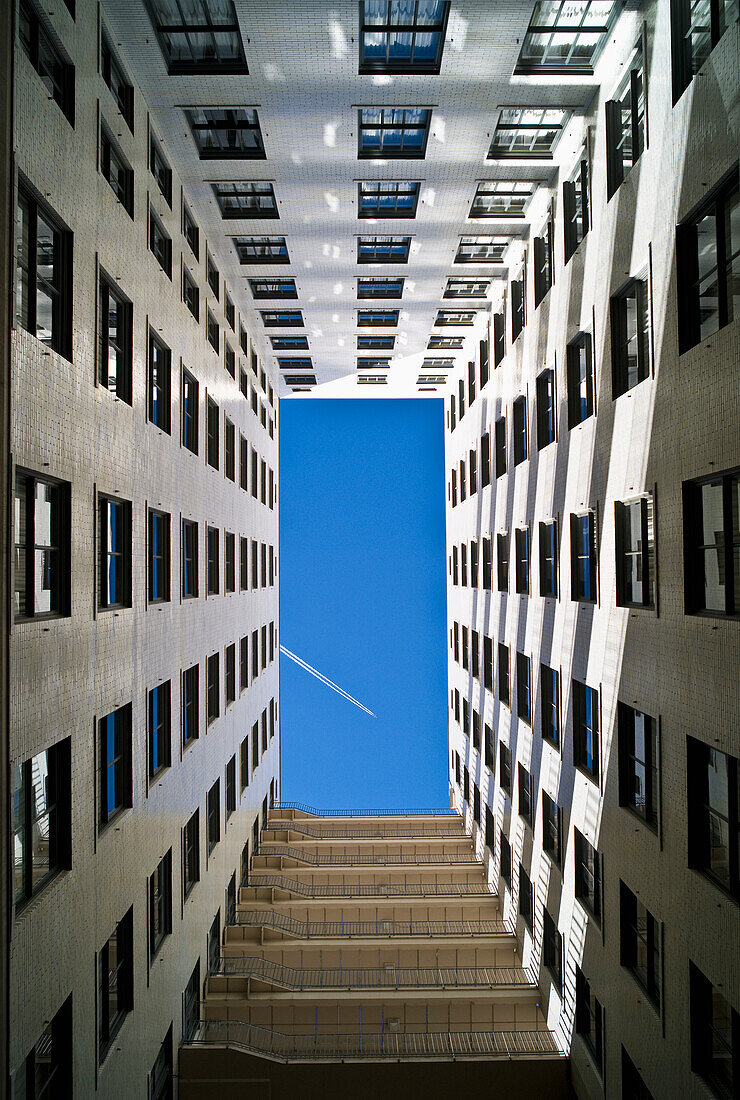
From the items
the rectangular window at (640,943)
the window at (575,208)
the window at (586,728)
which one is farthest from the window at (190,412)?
the rectangular window at (640,943)

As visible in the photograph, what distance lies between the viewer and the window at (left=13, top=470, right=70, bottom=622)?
39.5 ft

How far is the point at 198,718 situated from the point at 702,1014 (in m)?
17.3

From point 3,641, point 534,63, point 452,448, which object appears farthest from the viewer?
point 452,448

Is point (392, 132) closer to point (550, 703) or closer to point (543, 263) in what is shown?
point (543, 263)

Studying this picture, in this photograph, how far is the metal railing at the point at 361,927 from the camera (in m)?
28.7

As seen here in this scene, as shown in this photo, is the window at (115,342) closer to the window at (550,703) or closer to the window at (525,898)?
the window at (550,703)

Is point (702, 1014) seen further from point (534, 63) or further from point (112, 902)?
point (534, 63)

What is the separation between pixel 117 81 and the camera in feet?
60.6

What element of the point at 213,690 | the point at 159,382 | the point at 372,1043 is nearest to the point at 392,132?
the point at 159,382

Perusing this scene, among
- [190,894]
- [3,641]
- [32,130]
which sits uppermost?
[32,130]

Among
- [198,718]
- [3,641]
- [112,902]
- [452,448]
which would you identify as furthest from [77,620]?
[452,448]

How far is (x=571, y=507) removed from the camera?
2172 cm

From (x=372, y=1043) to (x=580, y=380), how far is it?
73.6 feet

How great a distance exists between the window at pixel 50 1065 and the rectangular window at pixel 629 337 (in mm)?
17748
